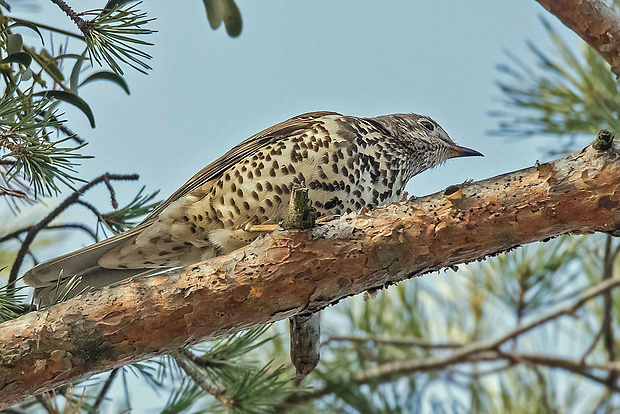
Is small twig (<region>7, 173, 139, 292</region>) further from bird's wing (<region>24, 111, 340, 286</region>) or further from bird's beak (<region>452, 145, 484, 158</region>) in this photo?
bird's beak (<region>452, 145, 484, 158</region>)

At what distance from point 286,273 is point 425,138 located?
4.55ft

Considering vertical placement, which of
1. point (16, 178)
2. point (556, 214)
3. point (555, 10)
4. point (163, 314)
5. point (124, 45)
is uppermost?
point (124, 45)

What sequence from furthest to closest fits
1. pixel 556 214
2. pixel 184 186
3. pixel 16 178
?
1. pixel 184 186
2. pixel 16 178
3. pixel 556 214

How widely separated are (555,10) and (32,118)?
126cm

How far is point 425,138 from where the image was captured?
312 centimetres

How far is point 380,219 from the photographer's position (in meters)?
1.90

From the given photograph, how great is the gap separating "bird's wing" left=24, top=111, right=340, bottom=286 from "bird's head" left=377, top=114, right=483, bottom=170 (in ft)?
1.02

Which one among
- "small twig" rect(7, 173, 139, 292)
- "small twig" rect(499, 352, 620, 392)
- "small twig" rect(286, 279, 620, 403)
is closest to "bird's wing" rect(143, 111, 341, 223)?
"small twig" rect(7, 173, 139, 292)

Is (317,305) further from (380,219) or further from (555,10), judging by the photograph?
(555,10)

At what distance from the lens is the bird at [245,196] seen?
2.47 m

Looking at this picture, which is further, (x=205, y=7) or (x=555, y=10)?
(x=205, y=7)

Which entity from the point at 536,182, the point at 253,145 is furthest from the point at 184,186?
the point at 536,182

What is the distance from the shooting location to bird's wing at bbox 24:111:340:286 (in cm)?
233

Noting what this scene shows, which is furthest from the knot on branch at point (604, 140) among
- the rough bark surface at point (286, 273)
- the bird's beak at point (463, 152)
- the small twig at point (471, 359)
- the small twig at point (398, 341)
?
the small twig at point (398, 341)
